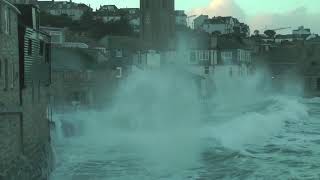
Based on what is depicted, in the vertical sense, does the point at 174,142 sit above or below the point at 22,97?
below

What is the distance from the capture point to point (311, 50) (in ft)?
398

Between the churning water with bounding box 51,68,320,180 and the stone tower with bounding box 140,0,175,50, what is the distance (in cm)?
2039

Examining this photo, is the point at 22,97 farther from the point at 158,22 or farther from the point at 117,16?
Answer: the point at 117,16

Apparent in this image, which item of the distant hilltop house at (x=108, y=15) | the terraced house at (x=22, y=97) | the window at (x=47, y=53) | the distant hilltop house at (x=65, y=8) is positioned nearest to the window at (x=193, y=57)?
the distant hilltop house at (x=108, y=15)

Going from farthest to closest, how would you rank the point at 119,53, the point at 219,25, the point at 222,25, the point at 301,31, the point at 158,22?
the point at 301,31, the point at 222,25, the point at 219,25, the point at 158,22, the point at 119,53

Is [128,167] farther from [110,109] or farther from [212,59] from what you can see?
[212,59]

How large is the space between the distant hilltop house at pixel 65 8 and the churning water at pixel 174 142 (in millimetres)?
65887

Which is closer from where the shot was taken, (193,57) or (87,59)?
(87,59)

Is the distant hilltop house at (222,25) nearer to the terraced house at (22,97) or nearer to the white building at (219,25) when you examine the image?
the white building at (219,25)

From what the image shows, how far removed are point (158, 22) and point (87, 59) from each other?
123 ft

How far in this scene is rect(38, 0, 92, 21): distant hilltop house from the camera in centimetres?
13388

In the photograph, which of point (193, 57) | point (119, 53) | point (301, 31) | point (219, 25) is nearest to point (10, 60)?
point (119, 53)

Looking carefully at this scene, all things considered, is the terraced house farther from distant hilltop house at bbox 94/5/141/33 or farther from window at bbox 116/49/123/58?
distant hilltop house at bbox 94/5/141/33

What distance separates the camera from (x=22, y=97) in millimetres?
20375
